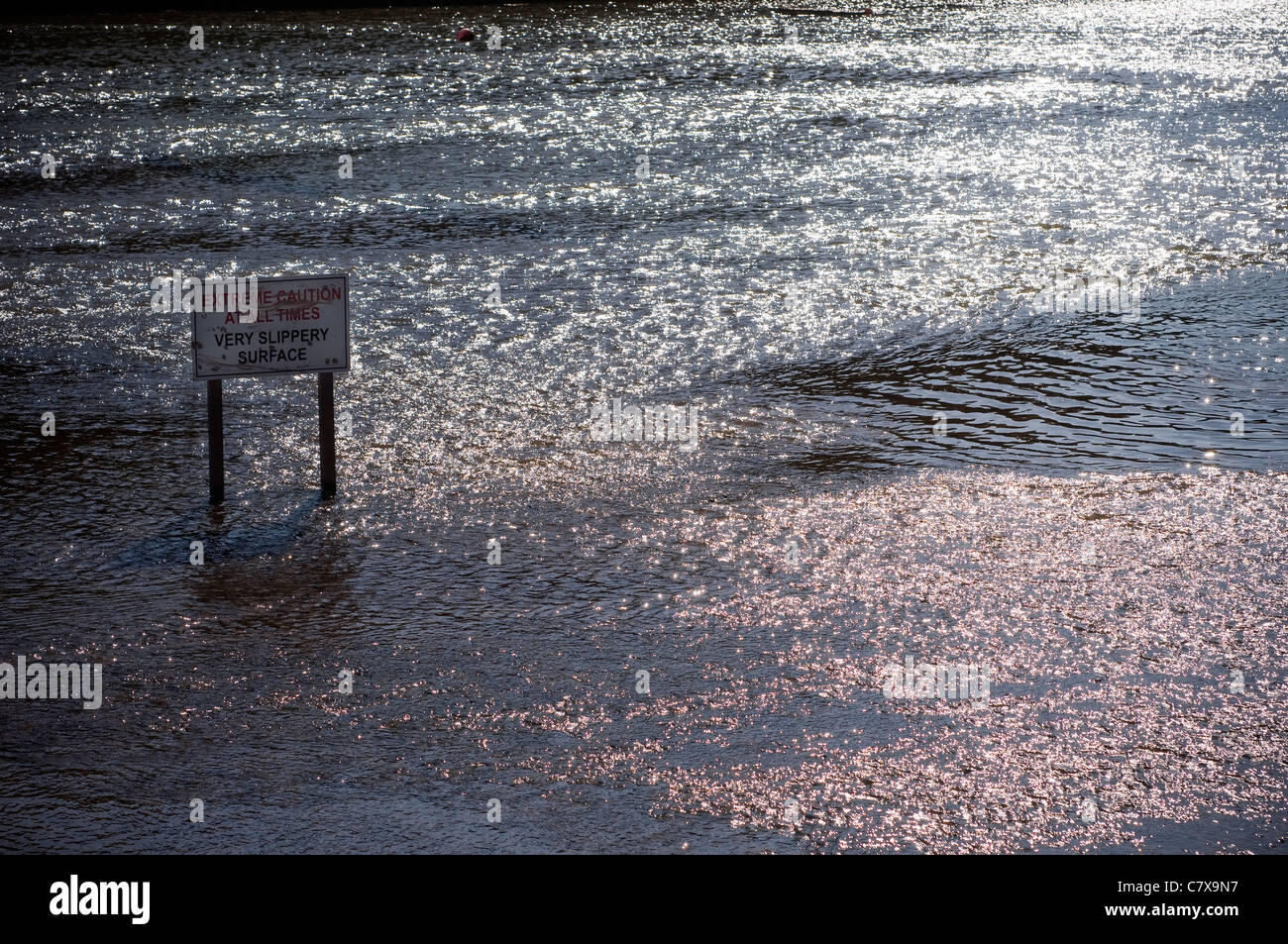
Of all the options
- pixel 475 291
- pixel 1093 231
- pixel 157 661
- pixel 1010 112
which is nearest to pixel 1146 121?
pixel 1010 112

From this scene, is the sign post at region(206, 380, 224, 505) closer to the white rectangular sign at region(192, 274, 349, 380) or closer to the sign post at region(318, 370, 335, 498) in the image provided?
the white rectangular sign at region(192, 274, 349, 380)

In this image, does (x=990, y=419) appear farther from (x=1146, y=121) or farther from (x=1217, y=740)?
(x=1146, y=121)

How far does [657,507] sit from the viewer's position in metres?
7.54

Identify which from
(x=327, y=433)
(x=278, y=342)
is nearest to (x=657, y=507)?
(x=327, y=433)

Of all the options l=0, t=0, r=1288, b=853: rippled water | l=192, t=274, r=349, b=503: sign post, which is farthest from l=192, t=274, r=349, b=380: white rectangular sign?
l=0, t=0, r=1288, b=853: rippled water

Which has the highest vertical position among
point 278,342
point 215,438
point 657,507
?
point 278,342

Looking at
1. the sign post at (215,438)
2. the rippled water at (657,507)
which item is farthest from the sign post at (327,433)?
the sign post at (215,438)

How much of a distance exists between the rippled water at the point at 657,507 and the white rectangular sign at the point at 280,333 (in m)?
0.72

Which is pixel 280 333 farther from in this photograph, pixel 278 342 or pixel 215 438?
pixel 215 438

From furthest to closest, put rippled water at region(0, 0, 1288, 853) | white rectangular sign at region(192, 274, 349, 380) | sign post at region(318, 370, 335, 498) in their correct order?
sign post at region(318, 370, 335, 498)
white rectangular sign at region(192, 274, 349, 380)
rippled water at region(0, 0, 1288, 853)

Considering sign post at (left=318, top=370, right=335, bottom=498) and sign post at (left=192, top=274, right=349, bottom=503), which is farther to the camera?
sign post at (left=318, top=370, right=335, bottom=498)

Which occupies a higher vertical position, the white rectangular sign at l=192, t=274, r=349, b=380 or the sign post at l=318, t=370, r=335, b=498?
the white rectangular sign at l=192, t=274, r=349, b=380

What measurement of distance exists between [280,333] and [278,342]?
0.05 metres

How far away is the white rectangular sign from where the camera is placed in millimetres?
7215
